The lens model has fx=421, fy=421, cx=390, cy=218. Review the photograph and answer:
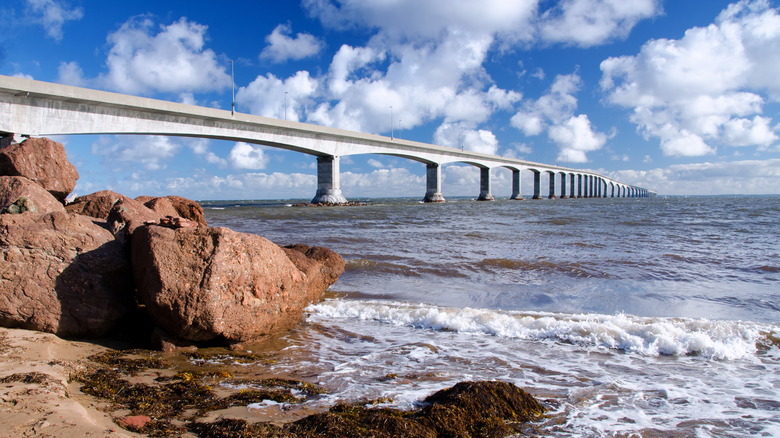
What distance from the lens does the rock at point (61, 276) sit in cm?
381

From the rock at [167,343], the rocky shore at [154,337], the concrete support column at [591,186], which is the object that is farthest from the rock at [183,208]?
the concrete support column at [591,186]

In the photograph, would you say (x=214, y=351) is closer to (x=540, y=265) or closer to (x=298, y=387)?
(x=298, y=387)

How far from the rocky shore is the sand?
0.01 meters

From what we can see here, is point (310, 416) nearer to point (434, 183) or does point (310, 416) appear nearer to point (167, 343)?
point (167, 343)

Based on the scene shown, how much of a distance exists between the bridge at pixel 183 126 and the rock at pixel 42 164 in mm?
21856

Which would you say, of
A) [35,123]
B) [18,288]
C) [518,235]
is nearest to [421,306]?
[18,288]

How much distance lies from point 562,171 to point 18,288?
97.6 metres

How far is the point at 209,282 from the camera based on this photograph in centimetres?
389

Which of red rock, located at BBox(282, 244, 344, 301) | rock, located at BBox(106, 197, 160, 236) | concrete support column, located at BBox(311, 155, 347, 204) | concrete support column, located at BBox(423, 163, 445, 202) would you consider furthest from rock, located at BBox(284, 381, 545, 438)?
concrete support column, located at BBox(423, 163, 445, 202)

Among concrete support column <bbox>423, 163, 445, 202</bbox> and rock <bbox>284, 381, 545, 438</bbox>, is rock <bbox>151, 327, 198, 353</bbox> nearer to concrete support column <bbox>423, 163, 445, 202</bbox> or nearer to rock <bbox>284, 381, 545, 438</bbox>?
rock <bbox>284, 381, 545, 438</bbox>

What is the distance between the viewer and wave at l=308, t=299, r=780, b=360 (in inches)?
175

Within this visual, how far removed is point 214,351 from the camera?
13.4 feet

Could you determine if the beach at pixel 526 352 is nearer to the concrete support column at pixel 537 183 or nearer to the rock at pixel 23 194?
the rock at pixel 23 194

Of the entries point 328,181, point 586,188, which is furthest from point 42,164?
point 586,188
